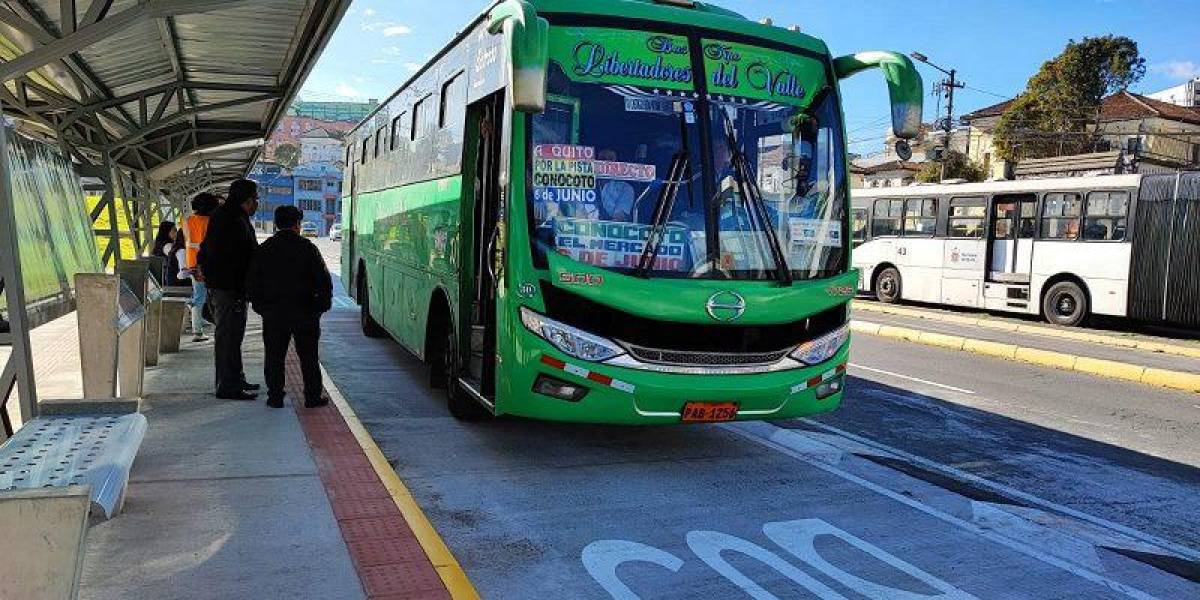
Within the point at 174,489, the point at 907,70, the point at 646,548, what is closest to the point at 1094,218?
the point at 907,70

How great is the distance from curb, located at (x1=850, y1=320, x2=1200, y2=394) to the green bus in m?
7.48

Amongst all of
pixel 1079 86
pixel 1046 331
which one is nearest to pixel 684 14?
pixel 1046 331

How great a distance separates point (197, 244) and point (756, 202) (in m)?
8.12

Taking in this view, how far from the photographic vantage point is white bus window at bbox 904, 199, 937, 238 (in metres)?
21.2

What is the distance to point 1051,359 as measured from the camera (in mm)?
13031

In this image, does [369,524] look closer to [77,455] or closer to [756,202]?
[77,455]

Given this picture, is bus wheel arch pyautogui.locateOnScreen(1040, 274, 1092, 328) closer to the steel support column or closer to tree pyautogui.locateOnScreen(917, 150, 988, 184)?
the steel support column

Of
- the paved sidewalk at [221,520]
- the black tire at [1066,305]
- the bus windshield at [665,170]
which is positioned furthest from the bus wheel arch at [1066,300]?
the paved sidewalk at [221,520]

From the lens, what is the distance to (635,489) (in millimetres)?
5797

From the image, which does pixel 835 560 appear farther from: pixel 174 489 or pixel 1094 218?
pixel 1094 218

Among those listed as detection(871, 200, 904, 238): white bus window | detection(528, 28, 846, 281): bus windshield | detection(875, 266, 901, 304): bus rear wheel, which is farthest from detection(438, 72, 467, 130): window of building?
detection(875, 266, 901, 304): bus rear wheel

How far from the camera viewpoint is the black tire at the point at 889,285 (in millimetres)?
22406

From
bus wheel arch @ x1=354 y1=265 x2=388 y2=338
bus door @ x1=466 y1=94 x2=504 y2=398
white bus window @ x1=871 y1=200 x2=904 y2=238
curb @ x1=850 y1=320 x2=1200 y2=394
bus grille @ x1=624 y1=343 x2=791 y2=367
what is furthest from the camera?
white bus window @ x1=871 y1=200 x2=904 y2=238

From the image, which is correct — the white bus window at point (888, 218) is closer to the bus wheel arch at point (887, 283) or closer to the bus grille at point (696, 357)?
the bus wheel arch at point (887, 283)
